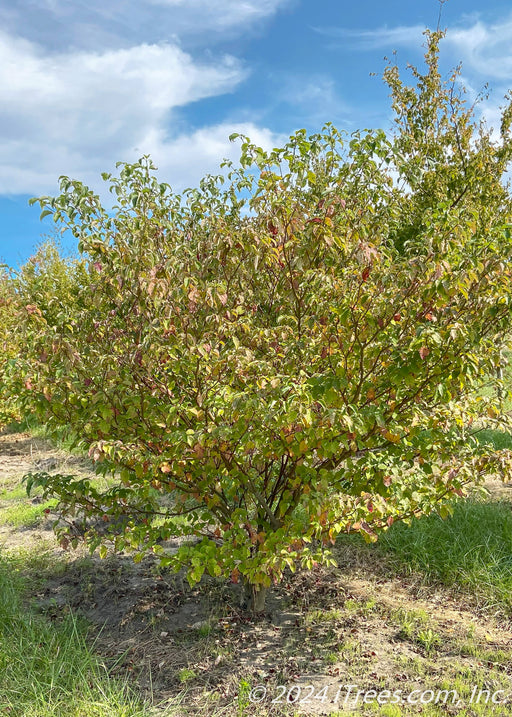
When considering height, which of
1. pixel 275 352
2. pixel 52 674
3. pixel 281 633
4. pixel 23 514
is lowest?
pixel 281 633

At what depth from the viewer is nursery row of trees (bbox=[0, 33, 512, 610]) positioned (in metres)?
3.04

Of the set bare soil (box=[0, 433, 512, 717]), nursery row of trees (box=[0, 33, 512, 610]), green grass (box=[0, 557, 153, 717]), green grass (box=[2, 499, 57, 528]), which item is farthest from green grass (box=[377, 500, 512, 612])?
green grass (box=[2, 499, 57, 528])

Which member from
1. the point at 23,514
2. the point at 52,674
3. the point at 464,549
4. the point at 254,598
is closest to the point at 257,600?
the point at 254,598

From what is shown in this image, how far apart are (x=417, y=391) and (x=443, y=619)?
81.1 inches

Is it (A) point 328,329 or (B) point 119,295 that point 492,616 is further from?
(B) point 119,295

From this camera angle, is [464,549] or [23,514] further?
[23,514]

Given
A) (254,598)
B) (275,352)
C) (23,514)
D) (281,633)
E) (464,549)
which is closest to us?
(275,352)

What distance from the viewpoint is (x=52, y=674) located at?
136 inches

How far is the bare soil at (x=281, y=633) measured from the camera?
360 cm

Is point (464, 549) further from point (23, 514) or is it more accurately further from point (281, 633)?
point (23, 514)

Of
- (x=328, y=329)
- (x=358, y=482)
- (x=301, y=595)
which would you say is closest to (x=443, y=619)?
(x=301, y=595)

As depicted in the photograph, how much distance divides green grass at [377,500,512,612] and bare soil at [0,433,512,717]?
0.15 metres

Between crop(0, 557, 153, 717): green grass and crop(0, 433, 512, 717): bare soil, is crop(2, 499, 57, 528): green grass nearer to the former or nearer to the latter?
crop(0, 433, 512, 717): bare soil

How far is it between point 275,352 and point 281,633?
7.17ft
